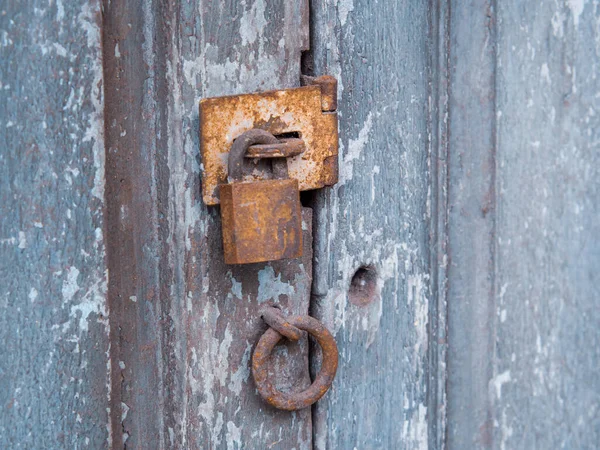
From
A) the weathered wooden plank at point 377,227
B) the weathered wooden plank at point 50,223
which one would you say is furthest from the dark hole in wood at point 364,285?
the weathered wooden plank at point 50,223

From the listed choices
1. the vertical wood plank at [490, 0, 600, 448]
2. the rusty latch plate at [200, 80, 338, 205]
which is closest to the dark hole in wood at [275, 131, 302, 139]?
the rusty latch plate at [200, 80, 338, 205]

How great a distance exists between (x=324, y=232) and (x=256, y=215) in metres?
0.12

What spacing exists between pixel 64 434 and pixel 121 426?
51 millimetres

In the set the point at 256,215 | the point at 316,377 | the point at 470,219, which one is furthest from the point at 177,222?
the point at 470,219

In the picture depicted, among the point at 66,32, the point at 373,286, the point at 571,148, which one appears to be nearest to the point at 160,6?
the point at 66,32

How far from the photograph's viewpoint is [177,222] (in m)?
0.56

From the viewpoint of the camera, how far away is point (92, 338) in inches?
20.8

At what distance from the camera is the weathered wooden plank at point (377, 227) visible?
2.06 ft

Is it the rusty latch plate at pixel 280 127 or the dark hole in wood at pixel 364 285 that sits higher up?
the rusty latch plate at pixel 280 127

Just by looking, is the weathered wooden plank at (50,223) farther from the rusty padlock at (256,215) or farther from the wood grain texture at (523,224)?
the wood grain texture at (523,224)

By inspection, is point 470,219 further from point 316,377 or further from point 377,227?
point 316,377

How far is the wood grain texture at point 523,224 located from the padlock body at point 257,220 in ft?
0.79

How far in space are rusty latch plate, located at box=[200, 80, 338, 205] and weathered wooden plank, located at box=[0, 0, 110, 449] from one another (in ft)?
0.28

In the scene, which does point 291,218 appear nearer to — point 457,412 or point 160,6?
point 160,6
